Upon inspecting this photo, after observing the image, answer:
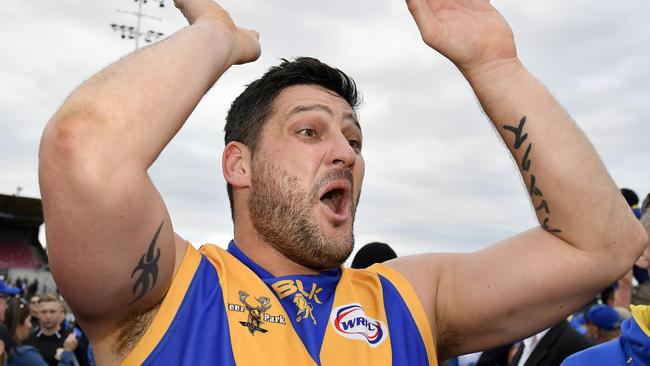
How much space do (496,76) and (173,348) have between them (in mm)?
1471

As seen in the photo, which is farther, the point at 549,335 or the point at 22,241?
the point at 22,241

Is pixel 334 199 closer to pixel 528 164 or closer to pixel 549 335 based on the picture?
pixel 528 164

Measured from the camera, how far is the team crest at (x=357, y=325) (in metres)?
2.30

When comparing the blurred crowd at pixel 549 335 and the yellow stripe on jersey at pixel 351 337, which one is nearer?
the yellow stripe on jersey at pixel 351 337

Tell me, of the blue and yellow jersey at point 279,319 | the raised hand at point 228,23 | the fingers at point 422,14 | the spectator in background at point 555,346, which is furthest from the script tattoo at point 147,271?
the spectator in background at point 555,346

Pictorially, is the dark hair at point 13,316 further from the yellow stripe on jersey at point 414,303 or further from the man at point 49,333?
the yellow stripe on jersey at point 414,303

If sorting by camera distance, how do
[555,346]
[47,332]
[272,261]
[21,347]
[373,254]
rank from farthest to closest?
[47,332] < [21,347] < [373,254] < [555,346] < [272,261]

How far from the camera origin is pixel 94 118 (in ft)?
5.58

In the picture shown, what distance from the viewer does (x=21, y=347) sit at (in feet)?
19.5

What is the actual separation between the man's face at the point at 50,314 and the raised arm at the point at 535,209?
6634 mm

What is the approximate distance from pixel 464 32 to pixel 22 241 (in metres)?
39.7

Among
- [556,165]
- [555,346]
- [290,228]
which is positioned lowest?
[555,346]

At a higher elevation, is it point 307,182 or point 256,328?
point 307,182

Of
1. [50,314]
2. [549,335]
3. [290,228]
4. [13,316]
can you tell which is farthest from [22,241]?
[290,228]
